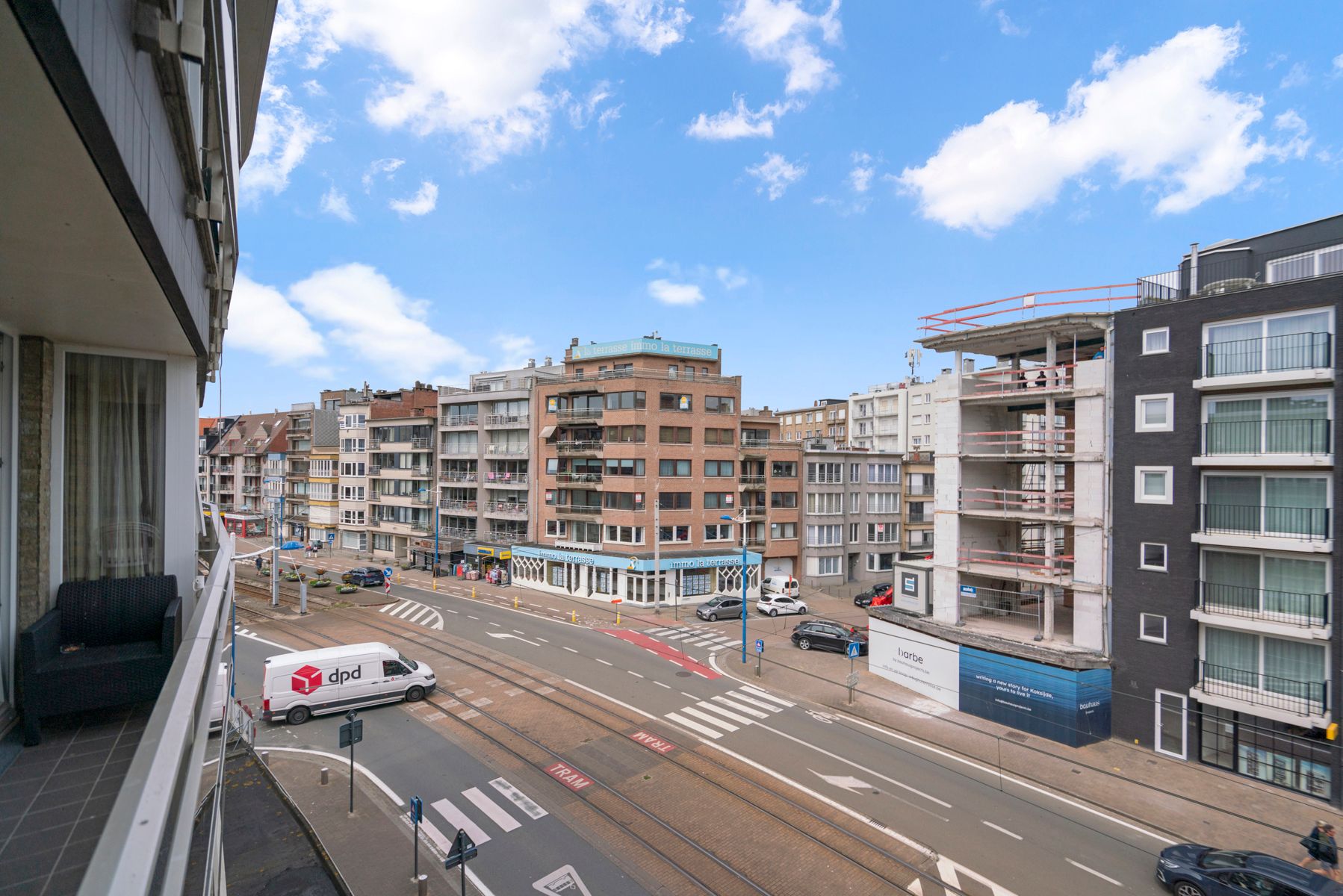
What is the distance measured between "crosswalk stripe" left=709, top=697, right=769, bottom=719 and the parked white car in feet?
48.6

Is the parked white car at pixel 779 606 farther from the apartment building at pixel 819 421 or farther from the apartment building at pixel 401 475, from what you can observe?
the apartment building at pixel 819 421

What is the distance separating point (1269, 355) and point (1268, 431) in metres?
2.05

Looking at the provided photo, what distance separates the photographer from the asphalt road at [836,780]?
1241 cm

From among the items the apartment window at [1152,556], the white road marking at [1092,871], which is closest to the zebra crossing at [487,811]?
the white road marking at [1092,871]

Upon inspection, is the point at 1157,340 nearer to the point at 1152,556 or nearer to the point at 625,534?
the point at 1152,556

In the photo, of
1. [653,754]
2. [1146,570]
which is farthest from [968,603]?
[653,754]

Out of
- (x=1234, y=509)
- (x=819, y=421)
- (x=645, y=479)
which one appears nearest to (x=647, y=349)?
(x=645, y=479)

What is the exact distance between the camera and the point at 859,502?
4659 cm

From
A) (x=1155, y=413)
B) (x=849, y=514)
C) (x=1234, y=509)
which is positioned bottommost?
(x=849, y=514)

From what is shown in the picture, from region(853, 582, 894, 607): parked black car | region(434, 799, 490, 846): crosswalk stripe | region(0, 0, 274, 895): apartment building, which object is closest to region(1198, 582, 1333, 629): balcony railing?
region(434, 799, 490, 846): crosswalk stripe

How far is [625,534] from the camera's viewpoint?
130 feet

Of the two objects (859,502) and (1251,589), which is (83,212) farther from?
(859,502)

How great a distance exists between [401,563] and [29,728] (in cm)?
5376

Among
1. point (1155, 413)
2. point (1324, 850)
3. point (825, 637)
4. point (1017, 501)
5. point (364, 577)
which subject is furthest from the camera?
point (364, 577)
